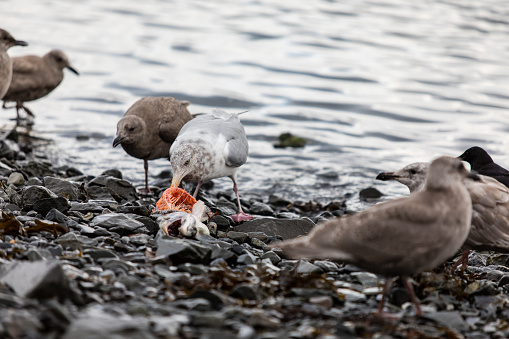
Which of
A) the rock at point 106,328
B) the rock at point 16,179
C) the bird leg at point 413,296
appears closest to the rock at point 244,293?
the rock at point 106,328

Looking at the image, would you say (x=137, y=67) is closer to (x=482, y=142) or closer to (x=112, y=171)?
(x=112, y=171)

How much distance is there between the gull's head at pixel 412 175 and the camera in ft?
21.2

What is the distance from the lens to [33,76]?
41.3 feet

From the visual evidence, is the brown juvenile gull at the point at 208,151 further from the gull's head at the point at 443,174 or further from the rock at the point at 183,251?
the gull's head at the point at 443,174

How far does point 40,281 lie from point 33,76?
946 centimetres

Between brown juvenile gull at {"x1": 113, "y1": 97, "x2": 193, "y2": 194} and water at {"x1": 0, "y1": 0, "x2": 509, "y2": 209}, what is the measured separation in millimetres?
1356

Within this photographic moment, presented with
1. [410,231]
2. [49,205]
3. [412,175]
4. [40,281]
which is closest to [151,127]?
[49,205]

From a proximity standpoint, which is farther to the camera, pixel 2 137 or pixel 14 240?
pixel 2 137

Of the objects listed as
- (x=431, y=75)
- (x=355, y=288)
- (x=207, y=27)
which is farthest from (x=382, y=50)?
(x=355, y=288)

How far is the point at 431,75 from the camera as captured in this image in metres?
16.9

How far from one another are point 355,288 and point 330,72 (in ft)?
40.9

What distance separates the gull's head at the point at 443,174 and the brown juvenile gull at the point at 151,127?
16.6ft

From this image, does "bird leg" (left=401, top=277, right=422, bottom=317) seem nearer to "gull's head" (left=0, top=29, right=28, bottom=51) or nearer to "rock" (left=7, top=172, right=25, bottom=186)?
"rock" (left=7, top=172, right=25, bottom=186)

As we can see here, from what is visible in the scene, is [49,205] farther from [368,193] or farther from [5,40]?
[368,193]
